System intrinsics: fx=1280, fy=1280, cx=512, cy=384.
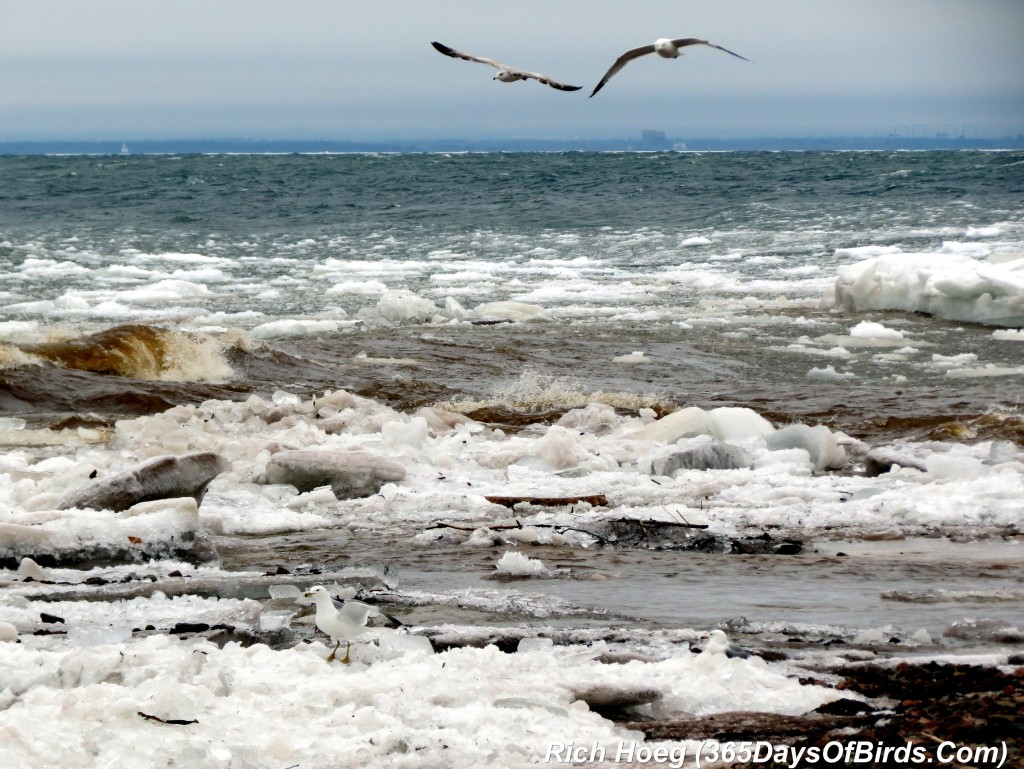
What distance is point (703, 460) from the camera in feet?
21.3

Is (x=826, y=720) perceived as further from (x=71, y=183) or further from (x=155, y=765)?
(x=71, y=183)

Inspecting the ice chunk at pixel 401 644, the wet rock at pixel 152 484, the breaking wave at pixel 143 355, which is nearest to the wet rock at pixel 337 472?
the wet rock at pixel 152 484

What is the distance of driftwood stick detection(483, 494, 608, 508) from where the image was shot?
5.90 m

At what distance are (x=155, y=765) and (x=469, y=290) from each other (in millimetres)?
16597

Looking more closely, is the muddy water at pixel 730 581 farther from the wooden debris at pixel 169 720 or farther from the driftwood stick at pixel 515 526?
the wooden debris at pixel 169 720

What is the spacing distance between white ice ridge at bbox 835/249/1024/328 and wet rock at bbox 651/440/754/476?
28.3ft

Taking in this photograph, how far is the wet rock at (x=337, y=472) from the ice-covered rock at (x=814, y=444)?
2063 millimetres

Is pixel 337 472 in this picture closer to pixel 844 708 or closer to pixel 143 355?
pixel 844 708

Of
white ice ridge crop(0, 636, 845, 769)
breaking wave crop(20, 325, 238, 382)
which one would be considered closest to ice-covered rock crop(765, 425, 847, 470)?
white ice ridge crop(0, 636, 845, 769)

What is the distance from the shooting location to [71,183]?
51125 mm

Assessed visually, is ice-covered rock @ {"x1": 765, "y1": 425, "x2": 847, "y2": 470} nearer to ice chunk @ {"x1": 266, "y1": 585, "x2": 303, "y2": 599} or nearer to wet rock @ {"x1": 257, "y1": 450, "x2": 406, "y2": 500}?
wet rock @ {"x1": 257, "y1": 450, "x2": 406, "y2": 500}

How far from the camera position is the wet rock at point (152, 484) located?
5.19 meters

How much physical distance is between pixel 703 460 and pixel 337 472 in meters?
1.84

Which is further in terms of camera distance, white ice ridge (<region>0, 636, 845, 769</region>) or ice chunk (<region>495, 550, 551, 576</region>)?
ice chunk (<region>495, 550, 551, 576</region>)
